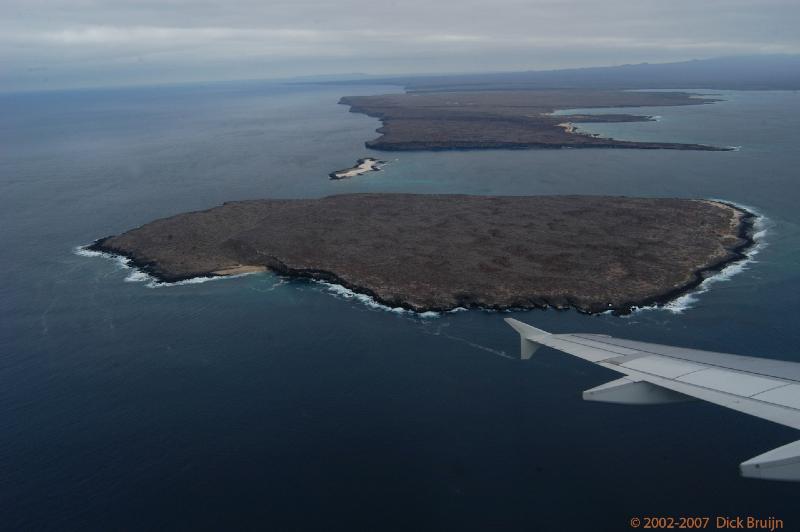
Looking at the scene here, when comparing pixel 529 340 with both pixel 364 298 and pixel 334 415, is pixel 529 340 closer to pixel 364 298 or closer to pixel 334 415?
pixel 334 415

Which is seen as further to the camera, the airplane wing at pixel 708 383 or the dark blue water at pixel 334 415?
the dark blue water at pixel 334 415

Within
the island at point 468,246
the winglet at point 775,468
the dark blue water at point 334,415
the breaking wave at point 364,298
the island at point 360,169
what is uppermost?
the island at point 360,169

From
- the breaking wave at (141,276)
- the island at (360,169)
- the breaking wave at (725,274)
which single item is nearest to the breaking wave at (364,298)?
the breaking wave at (141,276)

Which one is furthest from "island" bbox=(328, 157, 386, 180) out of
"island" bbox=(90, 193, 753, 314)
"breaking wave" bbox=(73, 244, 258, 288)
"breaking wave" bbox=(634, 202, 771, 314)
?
"breaking wave" bbox=(634, 202, 771, 314)

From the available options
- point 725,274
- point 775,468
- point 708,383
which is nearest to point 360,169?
point 725,274

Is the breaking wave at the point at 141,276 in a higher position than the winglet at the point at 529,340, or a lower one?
lower

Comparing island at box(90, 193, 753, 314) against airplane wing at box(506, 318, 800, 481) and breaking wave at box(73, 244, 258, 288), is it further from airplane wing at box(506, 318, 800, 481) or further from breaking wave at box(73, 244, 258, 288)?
airplane wing at box(506, 318, 800, 481)

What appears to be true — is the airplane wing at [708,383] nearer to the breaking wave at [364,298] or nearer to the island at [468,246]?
the breaking wave at [364,298]
